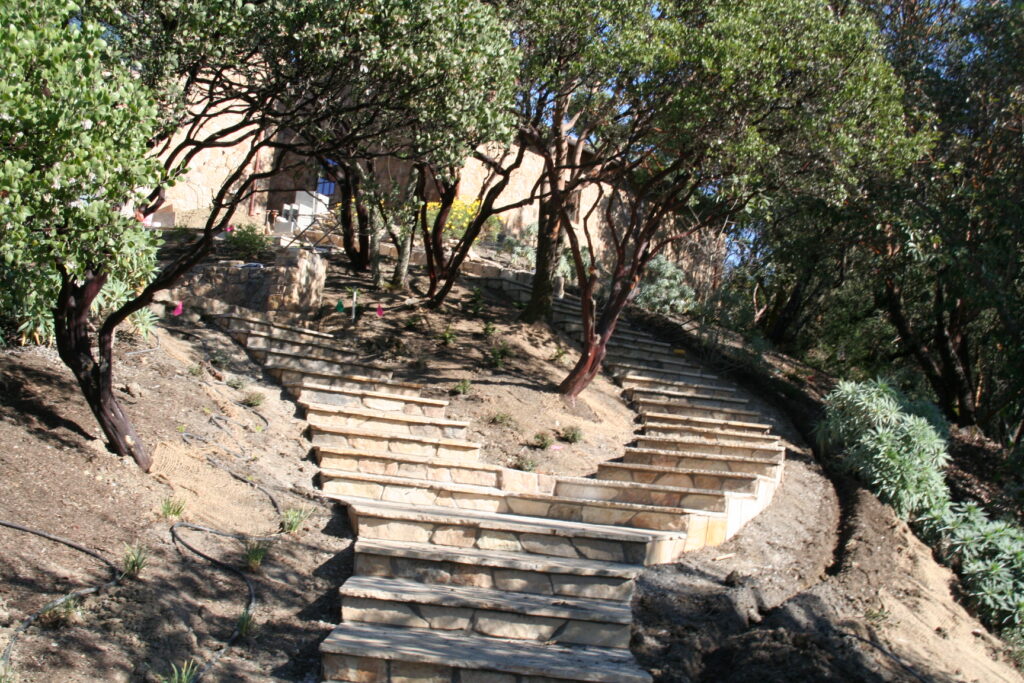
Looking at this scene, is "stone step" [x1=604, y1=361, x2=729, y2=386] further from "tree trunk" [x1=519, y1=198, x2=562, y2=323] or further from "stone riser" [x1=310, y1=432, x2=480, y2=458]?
"stone riser" [x1=310, y1=432, x2=480, y2=458]

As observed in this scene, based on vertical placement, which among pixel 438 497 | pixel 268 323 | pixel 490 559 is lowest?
pixel 438 497

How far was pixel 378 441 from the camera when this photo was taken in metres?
9.48

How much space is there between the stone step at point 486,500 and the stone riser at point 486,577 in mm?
1462

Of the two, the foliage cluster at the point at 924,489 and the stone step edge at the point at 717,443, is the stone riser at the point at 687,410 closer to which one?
the foliage cluster at the point at 924,489

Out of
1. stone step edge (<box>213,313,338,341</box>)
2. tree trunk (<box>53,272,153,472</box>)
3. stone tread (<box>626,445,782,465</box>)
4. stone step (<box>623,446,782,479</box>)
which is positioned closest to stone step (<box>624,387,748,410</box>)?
stone tread (<box>626,445,782,465</box>)

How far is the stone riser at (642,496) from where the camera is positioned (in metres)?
8.36

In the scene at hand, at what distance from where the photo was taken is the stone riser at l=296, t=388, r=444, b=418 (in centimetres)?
1055

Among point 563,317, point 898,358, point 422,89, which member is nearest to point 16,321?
point 422,89

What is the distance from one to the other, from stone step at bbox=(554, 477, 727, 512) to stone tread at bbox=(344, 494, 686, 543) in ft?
2.10

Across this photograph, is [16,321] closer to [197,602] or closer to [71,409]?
[71,409]

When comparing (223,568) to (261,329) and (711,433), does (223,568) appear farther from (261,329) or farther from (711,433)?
(711,433)

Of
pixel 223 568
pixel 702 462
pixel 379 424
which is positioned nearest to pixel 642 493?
pixel 702 462

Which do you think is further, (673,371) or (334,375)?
(673,371)

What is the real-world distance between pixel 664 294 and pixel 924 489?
24.9 feet
